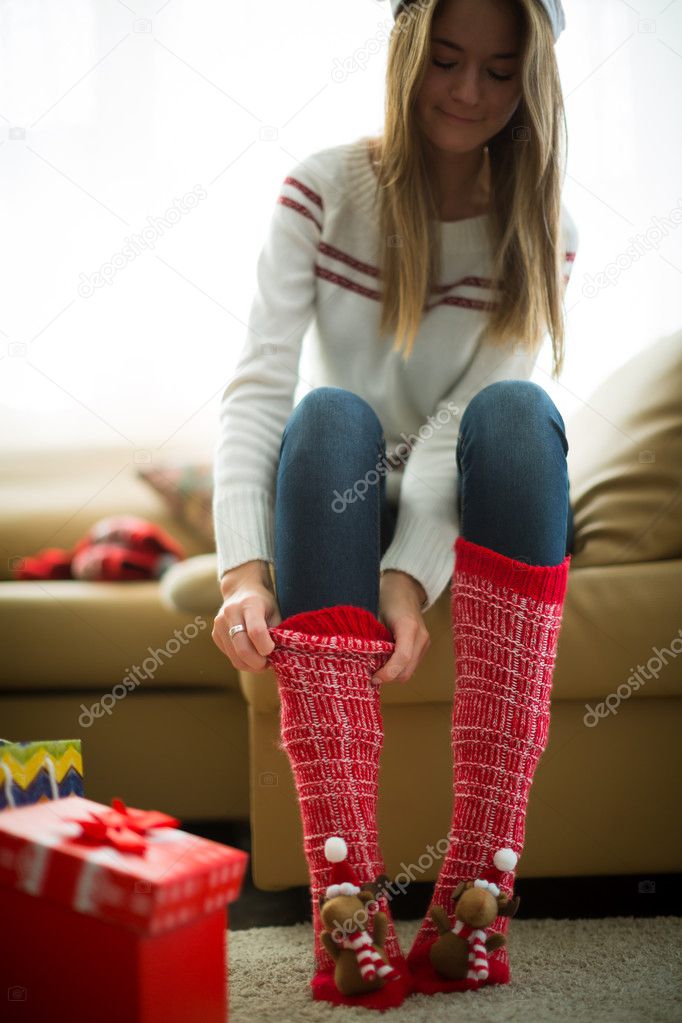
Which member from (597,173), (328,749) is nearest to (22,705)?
(328,749)

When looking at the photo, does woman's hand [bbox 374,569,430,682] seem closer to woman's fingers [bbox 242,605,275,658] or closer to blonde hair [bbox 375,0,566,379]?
woman's fingers [bbox 242,605,275,658]

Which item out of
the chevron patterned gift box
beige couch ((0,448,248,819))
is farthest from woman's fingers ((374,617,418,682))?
beige couch ((0,448,248,819))

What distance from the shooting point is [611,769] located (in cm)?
94

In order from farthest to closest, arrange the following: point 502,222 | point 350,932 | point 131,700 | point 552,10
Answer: point 131,700
point 502,222
point 552,10
point 350,932

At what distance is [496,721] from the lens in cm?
71

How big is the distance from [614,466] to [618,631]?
0.20 m

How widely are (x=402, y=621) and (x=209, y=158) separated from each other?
125cm

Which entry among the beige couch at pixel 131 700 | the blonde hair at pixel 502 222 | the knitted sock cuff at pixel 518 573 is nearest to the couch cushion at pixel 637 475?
the blonde hair at pixel 502 222

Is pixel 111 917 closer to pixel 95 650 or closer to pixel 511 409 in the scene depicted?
pixel 511 409

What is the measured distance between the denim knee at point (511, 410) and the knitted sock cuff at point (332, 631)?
0.59ft

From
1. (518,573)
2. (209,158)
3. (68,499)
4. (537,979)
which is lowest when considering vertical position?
(537,979)

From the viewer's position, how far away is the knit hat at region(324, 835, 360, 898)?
67 cm

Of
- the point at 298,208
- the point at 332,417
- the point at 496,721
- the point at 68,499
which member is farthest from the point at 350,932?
the point at 68,499

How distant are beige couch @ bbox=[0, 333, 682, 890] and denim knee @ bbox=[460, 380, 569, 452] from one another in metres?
0.20
